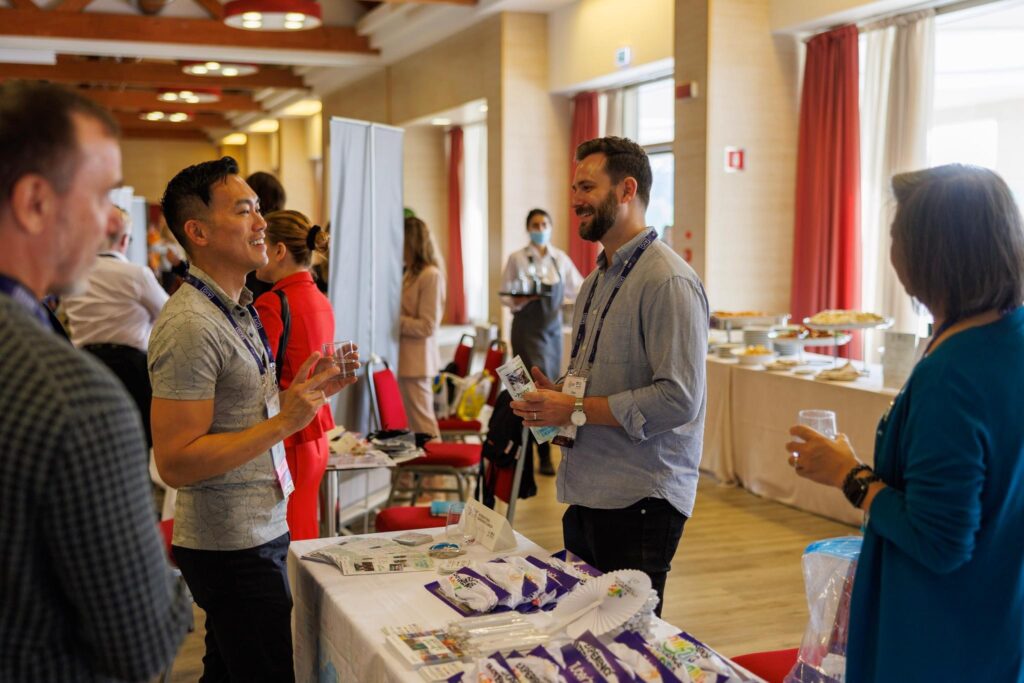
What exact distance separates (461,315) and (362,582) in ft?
34.2

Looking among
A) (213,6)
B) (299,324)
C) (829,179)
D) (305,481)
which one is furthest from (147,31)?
(305,481)

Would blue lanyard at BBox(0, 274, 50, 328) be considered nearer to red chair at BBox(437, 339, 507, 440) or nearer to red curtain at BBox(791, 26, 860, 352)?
red chair at BBox(437, 339, 507, 440)

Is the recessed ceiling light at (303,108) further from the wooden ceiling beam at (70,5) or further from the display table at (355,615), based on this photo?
the display table at (355,615)

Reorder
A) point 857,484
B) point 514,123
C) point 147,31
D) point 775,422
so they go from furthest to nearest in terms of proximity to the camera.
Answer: point 147,31, point 514,123, point 775,422, point 857,484

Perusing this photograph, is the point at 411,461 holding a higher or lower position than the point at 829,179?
lower

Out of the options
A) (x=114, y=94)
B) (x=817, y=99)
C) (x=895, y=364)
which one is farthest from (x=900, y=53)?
(x=114, y=94)

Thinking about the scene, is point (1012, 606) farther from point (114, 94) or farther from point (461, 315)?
point (114, 94)

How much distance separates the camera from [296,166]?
58.3 ft

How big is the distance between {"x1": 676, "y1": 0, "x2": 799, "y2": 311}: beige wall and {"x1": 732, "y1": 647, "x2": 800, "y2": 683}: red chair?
16.5ft

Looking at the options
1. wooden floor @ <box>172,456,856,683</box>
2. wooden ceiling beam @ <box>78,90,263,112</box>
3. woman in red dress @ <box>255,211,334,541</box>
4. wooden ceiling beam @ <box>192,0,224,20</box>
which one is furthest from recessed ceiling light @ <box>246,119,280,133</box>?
woman in red dress @ <box>255,211,334,541</box>

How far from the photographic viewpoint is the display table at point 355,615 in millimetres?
1843

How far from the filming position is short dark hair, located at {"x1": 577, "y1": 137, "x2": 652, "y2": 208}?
2434mm

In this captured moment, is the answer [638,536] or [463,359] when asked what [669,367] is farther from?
[463,359]

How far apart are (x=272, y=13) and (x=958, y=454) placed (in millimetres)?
8023
